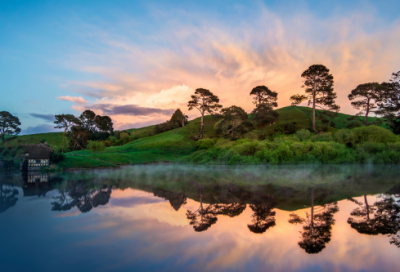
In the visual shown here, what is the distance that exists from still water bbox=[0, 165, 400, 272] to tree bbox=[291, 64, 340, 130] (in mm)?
45979

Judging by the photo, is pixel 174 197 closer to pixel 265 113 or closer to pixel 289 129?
pixel 289 129

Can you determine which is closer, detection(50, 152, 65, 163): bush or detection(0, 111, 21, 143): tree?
detection(50, 152, 65, 163): bush

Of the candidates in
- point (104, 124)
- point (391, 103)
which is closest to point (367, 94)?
point (391, 103)

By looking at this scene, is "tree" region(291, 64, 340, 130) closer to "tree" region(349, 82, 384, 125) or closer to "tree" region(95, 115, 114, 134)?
"tree" region(349, 82, 384, 125)

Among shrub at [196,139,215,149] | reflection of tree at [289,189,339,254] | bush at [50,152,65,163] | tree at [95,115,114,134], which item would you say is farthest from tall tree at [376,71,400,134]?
tree at [95,115,114,134]

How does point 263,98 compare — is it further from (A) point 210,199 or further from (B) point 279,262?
(B) point 279,262

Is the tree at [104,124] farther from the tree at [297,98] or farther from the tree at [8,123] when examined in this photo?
the tree at [297,98]

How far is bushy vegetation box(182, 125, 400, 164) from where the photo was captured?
3556 cm

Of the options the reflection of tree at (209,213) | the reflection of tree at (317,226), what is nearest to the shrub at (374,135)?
the reflection of tree at (317,226)

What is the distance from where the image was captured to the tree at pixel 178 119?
3592 inches

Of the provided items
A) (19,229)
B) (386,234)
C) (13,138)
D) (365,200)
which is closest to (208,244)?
(386,234)

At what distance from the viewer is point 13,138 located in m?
82.1

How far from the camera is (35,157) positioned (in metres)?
35.0

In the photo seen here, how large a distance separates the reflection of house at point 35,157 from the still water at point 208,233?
2510cm
